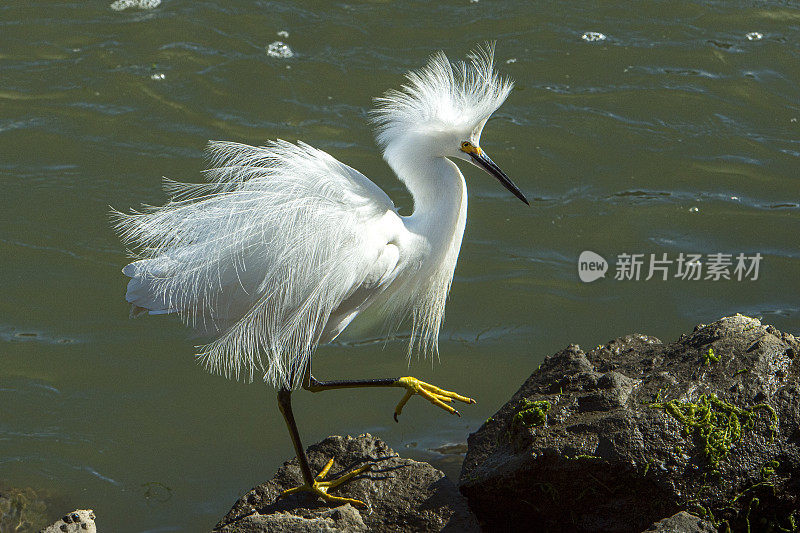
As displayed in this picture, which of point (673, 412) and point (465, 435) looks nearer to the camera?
point (673, 412)

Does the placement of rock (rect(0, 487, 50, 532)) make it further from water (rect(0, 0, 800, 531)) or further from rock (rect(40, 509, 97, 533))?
rock (rect(40, 509, 97, 533))

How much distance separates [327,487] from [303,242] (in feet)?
3.67

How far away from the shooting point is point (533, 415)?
11.4ft

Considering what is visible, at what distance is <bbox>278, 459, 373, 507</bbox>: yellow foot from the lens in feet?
12.2

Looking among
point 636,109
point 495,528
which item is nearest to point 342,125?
point 636,109

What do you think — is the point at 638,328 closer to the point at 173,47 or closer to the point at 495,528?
the point at 495,528

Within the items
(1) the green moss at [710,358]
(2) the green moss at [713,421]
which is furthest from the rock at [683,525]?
(1) the green moss at [710,358]

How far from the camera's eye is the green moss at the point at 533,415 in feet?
11.3

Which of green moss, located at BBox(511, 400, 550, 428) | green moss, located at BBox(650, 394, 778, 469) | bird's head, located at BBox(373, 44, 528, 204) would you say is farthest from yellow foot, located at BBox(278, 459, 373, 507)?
bird's head, located at BBox(373, 44, 528, 204)

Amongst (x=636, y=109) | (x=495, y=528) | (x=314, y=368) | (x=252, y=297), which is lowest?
(x=314, y=368)

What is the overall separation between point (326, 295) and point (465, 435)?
5.38 feet

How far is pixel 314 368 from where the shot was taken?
5.74 metres

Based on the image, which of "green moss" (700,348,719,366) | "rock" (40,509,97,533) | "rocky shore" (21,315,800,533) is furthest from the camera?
"rock" (40,509,97,533)

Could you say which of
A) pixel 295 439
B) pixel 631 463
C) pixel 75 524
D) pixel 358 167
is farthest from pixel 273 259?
pixel 358 167
